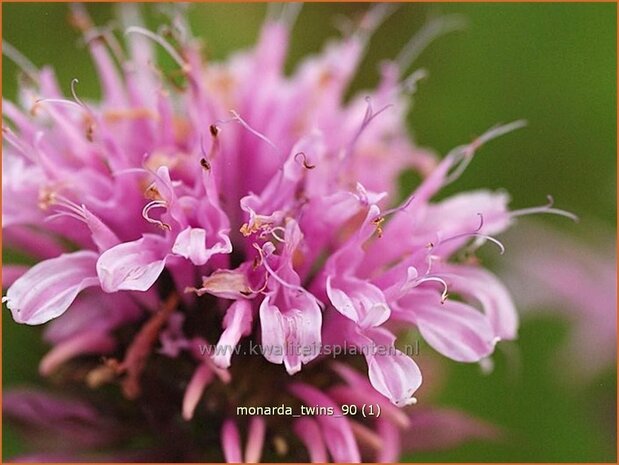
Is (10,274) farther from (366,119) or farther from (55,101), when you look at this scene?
(366,119)

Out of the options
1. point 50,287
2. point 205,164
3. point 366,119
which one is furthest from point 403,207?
point 50,287

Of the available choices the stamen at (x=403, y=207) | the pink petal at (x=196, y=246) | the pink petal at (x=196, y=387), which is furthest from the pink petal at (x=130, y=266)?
the stamen at (x=403, y=207)

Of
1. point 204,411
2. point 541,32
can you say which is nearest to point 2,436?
point 204,411

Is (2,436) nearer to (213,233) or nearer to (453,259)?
(213,233)

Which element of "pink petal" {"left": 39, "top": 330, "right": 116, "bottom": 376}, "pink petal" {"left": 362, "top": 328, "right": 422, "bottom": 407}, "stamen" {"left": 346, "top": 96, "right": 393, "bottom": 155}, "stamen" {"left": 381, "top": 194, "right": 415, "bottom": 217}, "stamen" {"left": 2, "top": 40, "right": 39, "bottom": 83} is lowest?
"pink petal" {"left": 362, "top": 328, "right": 422, "bottom": 407}

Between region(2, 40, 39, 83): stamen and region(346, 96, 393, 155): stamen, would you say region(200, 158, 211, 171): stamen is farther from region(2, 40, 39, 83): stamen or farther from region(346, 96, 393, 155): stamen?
region(2, 40, 39, 83): stamen

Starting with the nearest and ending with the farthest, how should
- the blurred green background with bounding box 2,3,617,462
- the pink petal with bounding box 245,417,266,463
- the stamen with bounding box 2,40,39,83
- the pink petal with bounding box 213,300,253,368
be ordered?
the pink petal with bounding box 213,300,253,368
the pink petal with bounding box 245,417,266,463
the stamen with bounding box 2,40,39,83
the blurred green background with bounding box 2,3,617,462

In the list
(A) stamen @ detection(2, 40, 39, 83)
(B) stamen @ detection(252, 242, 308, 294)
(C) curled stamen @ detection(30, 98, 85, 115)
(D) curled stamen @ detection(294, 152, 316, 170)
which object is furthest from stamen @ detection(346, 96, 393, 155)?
(A) stamen @ detection(2, 40, 39, 83)

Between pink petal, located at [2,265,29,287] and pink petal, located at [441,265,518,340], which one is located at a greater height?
pink petal, located at [2,265,29,287]
